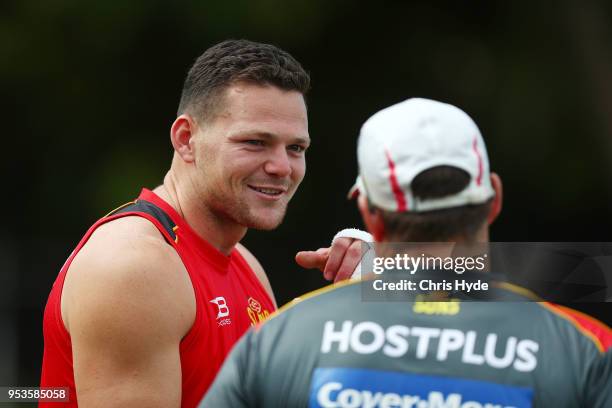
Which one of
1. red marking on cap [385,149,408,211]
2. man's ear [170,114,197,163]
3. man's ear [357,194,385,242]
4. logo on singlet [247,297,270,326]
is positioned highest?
man's ear [170,114,197,163]

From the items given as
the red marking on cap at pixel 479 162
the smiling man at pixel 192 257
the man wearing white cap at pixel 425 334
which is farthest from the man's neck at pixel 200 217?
the red marking on cap at pixel 479 162

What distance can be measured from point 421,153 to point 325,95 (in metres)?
8.19

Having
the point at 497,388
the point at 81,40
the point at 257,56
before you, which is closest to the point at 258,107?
the point at 257,56

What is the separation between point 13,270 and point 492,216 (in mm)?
7781

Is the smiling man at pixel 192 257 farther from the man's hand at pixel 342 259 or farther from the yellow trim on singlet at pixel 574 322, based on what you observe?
the yellow trim on singlet at pixel 574 322

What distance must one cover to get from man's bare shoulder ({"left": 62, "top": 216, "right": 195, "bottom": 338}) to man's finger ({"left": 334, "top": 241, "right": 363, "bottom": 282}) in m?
0.67

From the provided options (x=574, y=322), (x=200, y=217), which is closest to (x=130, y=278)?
(x=200, y=217)

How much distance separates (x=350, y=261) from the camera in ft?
12.0

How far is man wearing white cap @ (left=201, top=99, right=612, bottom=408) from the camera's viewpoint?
2146 millimetres

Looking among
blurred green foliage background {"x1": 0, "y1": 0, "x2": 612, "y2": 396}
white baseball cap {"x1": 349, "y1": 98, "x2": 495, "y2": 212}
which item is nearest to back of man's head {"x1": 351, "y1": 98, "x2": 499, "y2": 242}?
white baseball cap {"x1": 349, "y1": 98, "x2": 495, "y2": 212}

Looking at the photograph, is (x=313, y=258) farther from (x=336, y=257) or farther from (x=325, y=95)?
(x=325, y=95)

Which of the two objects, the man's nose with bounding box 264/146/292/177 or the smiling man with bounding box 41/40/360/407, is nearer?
the smiling man with bounding box 41/40/360/407

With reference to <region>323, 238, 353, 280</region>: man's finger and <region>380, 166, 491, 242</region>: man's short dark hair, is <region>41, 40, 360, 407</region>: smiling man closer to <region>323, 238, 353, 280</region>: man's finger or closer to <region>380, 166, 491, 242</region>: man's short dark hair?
<region>323, 238, 353, 280</region>: man's finger

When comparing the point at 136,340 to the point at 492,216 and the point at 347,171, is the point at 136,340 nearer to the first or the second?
the point at 492,216
